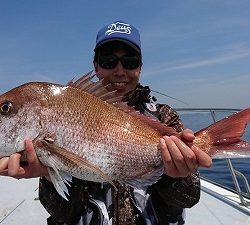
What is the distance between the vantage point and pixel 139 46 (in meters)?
3.34

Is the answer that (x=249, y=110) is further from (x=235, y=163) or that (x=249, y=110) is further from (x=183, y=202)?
(x=235, y=163)

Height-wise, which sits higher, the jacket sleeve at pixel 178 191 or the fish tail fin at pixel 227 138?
the fish tail fin at pixel 227 138

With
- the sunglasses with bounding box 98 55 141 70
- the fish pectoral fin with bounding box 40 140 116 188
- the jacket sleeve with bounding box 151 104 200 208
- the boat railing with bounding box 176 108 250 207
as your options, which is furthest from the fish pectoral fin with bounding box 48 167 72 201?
the boat railing with bounding box 176 108 250 207

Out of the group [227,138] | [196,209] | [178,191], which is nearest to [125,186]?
[178,191]

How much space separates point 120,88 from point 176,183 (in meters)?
1.00

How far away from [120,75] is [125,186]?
1008mm

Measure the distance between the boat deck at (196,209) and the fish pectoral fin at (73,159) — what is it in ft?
8.41

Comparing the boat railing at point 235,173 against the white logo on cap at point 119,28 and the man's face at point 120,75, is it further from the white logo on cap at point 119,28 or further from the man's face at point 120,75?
the white logo on cap at point 119,28

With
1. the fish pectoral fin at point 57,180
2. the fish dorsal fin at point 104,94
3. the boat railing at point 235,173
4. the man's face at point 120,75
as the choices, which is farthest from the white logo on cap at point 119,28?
the boat railing at point 235,173

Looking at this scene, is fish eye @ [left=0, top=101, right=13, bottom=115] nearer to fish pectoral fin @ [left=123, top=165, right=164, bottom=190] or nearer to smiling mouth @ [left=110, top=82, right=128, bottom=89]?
A: fish pectoral fin @ [left=123, top=165, right=164, bottom=190]

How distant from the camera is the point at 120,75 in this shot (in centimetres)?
328

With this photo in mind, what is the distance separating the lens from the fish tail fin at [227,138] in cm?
226

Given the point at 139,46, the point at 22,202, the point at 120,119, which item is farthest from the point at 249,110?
the point at 22,202

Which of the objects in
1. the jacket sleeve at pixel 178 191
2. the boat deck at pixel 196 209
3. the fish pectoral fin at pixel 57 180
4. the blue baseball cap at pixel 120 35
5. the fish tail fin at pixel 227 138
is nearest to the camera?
the fish tail fin at pixel 227 138
